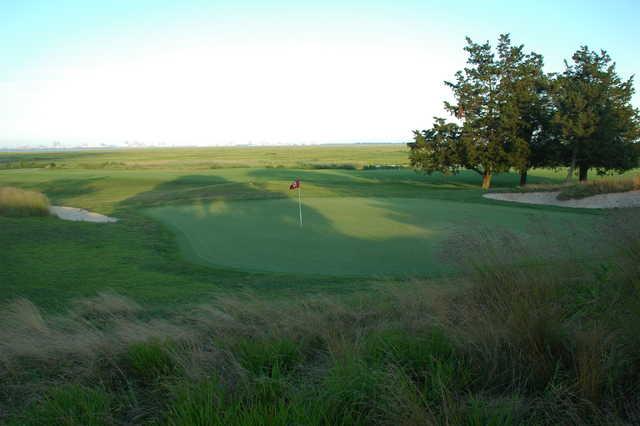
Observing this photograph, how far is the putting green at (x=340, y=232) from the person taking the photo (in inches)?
380

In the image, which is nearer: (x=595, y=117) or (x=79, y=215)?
(x=79, y=215)

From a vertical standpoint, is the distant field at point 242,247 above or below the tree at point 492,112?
below

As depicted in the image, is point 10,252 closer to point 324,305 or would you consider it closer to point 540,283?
point 324,305

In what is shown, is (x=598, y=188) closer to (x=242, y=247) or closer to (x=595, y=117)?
(x=595, y=117)

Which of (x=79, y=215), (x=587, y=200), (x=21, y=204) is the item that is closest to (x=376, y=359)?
(x=587, y=200)

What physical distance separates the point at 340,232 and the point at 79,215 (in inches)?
549

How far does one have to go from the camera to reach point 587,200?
2016 centimetres

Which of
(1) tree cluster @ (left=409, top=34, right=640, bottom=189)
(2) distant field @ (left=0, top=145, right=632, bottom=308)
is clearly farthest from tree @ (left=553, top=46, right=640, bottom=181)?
(2) distant field @ (left=0, top=145, right=632, bottom=308)

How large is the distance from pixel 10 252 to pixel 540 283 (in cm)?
1165

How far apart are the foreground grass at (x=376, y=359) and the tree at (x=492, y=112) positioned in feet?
90.8

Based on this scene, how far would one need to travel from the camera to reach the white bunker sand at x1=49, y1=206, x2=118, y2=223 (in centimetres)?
1999

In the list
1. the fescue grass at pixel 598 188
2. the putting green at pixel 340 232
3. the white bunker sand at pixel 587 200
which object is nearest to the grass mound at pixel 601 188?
the fescue grass at pixel 598 188

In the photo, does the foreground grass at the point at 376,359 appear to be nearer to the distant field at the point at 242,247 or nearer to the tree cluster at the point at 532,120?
the distant field at the point at 242,247

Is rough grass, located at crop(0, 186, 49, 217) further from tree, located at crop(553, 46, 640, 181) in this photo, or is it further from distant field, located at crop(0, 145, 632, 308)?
tree, located at crop(553, 46, 640, 181)
